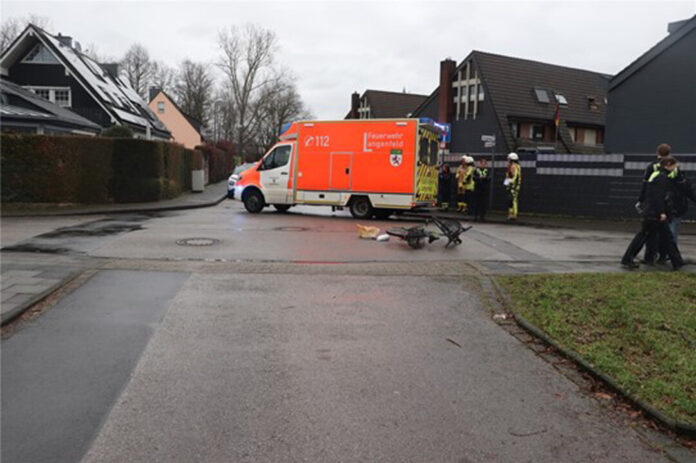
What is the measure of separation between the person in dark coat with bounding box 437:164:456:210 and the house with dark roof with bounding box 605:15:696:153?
971 cm

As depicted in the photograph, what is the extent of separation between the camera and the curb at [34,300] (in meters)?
5.91

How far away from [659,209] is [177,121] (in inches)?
2468

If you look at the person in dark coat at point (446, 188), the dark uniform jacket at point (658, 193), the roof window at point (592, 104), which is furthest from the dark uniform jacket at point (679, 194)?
the roof window at point (592, 104)

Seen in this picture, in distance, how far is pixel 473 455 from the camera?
3.45m

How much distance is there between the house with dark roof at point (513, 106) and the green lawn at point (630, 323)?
3088 cm

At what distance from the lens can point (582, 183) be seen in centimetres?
1858

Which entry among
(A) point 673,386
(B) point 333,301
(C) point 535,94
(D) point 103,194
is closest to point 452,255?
(B) point 333,301

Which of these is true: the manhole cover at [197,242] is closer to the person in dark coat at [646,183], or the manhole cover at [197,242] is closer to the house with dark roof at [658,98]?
the person in dark coat at [646,183]

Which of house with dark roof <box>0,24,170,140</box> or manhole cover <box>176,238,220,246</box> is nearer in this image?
manhole cover <box>176,238,220,246</box>

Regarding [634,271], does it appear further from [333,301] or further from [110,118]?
[110,118]

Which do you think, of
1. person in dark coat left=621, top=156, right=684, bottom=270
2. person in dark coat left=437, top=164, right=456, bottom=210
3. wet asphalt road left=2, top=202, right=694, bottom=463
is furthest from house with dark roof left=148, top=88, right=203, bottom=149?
person in dark coat left=621, top=156, right=684, bottom=270

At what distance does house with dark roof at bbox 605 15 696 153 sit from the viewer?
23.8 meters

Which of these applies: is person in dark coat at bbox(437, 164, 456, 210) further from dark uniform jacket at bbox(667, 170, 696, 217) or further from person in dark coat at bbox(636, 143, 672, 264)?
dark uniform jacket at bbox(667, 170, 696, 217)

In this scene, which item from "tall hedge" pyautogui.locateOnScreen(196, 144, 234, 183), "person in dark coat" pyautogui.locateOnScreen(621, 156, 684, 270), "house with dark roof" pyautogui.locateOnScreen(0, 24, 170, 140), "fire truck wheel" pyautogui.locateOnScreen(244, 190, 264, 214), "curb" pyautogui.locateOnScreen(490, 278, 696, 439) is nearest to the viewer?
"curb" pyautogui.locateOnScreen(490, 278, 696, 439)
